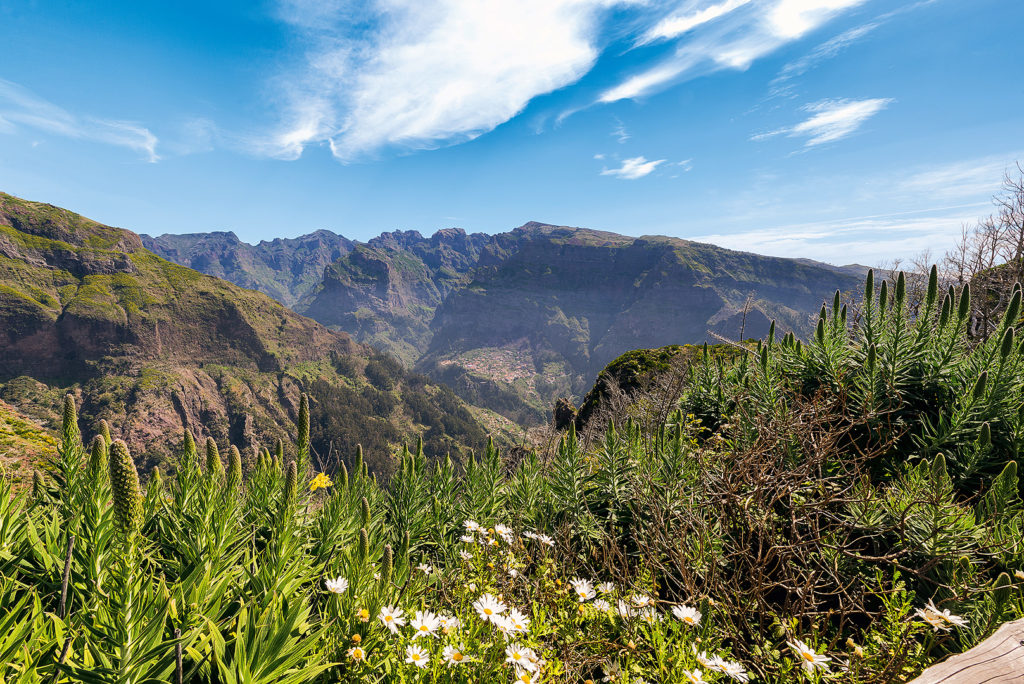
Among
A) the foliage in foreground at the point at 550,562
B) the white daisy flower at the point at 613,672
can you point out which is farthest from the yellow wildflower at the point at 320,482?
the white daisy flower at the point at 613,672

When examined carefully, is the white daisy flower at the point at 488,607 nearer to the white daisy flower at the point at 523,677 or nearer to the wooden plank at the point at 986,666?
the white daisy flower at the point at 523,677

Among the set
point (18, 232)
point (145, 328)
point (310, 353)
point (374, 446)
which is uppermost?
point (18, 232)

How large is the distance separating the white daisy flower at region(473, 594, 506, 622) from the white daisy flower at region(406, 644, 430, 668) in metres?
0.49

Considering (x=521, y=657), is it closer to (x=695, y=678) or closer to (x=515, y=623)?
(x=515, y=623)

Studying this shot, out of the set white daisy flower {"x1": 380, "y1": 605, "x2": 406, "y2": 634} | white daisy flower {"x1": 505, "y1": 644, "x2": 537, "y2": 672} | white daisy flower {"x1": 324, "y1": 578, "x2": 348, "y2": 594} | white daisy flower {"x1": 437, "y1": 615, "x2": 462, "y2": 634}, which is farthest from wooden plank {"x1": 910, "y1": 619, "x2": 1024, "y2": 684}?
white daisy flower {"x1": 324, "y1": 578, "x2": 348, "y2": 594}

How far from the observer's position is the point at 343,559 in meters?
3.51

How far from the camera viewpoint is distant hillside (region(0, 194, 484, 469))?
127 m

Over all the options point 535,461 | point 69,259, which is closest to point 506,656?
point 535,461

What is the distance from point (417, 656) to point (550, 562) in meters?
1.67

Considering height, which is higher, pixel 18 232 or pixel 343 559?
pixel 18 232

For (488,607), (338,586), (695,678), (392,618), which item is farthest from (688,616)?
(338,586)

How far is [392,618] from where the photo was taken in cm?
288

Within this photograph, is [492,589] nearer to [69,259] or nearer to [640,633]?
[640,633]

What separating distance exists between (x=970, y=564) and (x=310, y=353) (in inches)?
8479
